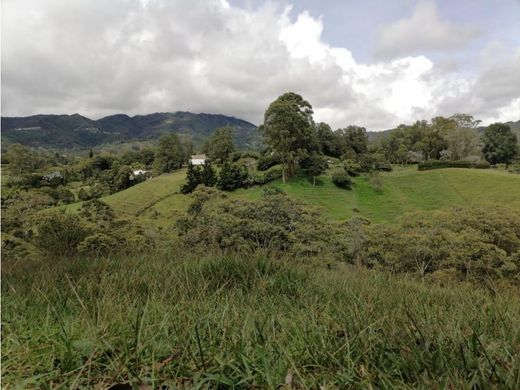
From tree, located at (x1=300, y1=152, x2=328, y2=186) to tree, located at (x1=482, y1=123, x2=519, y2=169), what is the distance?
38075mm

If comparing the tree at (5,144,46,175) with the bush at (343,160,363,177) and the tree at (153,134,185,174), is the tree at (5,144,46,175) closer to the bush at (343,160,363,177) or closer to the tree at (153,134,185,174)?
the tree at (153,134,185,174)

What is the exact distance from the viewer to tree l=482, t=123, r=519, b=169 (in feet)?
223

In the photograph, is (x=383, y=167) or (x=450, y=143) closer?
(x=383, y=167)

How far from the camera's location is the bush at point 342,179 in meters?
53.5

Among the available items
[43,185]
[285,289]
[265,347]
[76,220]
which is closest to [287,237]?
[76,220]

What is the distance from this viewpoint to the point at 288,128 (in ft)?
178

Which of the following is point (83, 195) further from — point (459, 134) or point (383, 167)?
point (459, 134)

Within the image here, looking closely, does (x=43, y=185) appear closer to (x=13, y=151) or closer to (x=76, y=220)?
(x=13, y=151)

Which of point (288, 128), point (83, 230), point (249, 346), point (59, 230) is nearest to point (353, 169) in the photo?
point (288, 128)

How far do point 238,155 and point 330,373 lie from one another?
71725 millimetres

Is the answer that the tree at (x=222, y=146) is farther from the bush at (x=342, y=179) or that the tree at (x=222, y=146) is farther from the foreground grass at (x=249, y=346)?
the foreground grass at (x=249, y=346)

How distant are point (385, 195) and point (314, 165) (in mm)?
12210

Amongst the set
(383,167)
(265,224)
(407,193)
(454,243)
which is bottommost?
(407,193)

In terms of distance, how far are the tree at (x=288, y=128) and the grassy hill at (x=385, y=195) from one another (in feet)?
14.3
